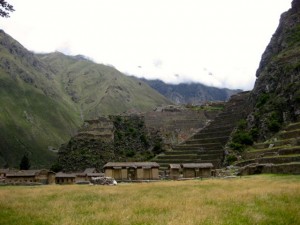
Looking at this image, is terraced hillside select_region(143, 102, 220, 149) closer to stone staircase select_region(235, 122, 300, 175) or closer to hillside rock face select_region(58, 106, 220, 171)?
hillside rock face select_region(58, 106, 220, 171)

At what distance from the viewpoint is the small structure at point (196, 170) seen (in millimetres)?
71375

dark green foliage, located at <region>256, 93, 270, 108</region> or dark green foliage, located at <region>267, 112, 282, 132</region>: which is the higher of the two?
dark green foliage, located at <region>256, 93, 270, 108</region>

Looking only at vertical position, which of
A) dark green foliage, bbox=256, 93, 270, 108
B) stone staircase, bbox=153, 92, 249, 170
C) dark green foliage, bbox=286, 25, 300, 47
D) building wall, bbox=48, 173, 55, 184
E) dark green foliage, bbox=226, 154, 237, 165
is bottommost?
building wall, bbox=48, 173, 55, 184

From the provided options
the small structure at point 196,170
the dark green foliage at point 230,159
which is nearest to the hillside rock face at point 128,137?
the small structure at point 196,170

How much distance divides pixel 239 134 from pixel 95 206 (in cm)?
6359

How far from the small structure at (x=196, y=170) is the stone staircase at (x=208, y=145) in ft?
24.3

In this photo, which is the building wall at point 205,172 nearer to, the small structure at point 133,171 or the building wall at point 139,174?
the small structure at point 133,171

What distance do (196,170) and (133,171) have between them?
40.3ft

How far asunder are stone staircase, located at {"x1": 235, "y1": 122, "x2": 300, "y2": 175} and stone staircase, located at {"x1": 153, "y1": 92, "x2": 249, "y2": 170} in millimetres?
16888

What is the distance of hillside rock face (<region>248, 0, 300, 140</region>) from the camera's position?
2872 inches

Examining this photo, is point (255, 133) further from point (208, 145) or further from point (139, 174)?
point (139, 174)

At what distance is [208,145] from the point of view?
87.6 m

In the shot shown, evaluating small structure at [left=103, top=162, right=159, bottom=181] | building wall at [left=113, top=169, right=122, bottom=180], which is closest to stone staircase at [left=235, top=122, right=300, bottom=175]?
small structure at [left=103, top=162, right=159, bottom=181]

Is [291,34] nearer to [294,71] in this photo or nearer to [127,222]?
[294,71]
